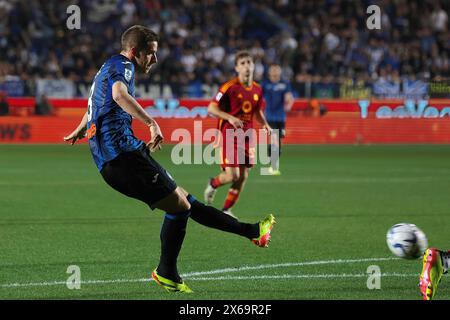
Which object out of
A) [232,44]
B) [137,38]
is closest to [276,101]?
[137,38]

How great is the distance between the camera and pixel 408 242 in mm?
7344

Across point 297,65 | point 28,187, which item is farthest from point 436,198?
point 297,65

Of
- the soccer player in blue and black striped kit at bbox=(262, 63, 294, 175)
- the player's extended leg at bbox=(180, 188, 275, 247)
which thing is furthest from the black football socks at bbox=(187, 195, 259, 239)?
the soccer player in blue and black striped kit at bbox=(262, 63, 294, 175)

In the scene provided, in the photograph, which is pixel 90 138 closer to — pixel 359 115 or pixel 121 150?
pixel 121 150

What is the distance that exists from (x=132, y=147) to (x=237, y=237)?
3739 millimetres

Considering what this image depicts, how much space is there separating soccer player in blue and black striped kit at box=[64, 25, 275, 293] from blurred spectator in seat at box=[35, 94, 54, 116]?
19387 mm

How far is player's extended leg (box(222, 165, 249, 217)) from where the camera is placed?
40.7 feet

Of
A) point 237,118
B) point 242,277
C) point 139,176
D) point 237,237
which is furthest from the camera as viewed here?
point 237,118

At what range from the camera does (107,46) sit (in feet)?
99.5

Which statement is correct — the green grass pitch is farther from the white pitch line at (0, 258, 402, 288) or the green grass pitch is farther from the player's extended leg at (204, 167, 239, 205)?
the player's extended leg at (204, 167, 239, 205)

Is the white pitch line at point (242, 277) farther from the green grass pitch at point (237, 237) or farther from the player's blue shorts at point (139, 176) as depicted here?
the player's blue shorts at point (139, 176)

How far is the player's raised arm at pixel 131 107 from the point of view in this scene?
260 inches

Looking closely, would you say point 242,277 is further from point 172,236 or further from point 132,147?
point 132,147

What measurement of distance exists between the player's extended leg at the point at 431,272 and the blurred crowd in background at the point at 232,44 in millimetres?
20765
